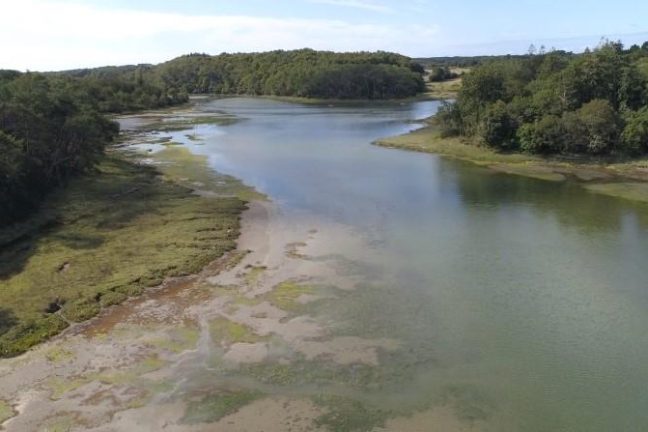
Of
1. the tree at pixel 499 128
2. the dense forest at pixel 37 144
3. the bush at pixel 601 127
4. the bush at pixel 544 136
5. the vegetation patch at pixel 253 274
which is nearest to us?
the vegetation patch at pixel 253 274

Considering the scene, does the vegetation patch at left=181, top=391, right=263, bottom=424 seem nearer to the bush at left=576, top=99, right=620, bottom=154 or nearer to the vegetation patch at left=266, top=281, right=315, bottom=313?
the vegetation patch at left=266, top=281, right=315, bottom=313

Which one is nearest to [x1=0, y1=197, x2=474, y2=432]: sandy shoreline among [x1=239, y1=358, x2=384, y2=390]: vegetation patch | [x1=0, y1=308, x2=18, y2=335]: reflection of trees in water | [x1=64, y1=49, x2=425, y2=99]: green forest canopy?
[x1=239, y1=358, x2=384, y2=390]: vegetation patch

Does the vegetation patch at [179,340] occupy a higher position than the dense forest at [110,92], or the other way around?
the dense forest at [110,92]

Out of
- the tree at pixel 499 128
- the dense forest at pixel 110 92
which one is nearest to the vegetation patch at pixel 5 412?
the dense forest at pixel 110 92

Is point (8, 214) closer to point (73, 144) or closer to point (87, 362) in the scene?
point (73, 144)

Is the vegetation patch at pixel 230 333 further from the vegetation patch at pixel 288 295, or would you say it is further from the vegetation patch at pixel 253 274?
the vegetation patch at pixel 253 274

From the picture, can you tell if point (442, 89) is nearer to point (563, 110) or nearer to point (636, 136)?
point (563, 110)
